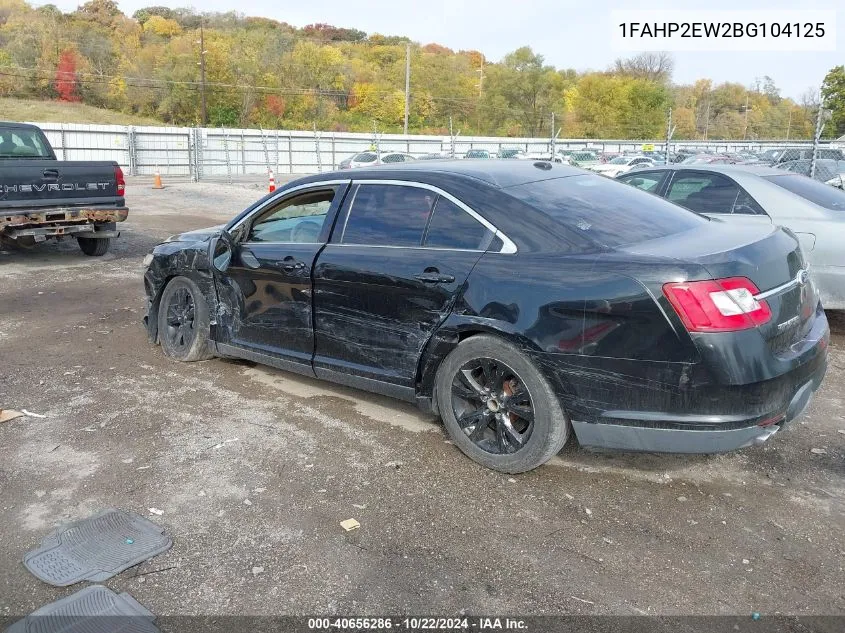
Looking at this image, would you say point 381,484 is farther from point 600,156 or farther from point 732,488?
point 600,156

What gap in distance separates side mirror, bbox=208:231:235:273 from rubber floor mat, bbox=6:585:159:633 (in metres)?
2.78

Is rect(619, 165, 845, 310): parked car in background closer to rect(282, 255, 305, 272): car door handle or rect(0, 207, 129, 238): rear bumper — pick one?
rect(282, 255, 305, 272): car door handle

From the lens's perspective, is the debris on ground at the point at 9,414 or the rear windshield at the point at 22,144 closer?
the debris on ground at the point at 9,414

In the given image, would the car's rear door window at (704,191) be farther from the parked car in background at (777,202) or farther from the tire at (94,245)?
the tire at (94,245)

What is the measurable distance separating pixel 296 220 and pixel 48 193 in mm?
6274

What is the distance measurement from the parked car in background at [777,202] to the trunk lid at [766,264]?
2.17 metres

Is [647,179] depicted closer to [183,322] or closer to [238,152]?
[183,322]

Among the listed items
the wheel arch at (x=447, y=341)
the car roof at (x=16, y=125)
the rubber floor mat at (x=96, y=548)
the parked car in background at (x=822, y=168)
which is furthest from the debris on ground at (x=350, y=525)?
the parked car in background at (x=822, y=168)

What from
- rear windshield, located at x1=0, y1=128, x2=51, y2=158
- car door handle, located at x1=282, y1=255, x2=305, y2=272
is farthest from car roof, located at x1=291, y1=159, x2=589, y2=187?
rear windshield, located at x1=0, y1=128, x2=51, y2=158

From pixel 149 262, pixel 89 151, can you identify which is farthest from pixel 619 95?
pixel 149 262

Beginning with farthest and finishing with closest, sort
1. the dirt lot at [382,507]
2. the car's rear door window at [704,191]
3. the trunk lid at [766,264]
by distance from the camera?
the car's rear door window at [704,191]
the trunk lid at [766,264]
the dirt lot at [382,507]

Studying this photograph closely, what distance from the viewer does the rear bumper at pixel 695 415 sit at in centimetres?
327

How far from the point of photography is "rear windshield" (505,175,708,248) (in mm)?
3787

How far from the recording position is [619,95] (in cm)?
7550
